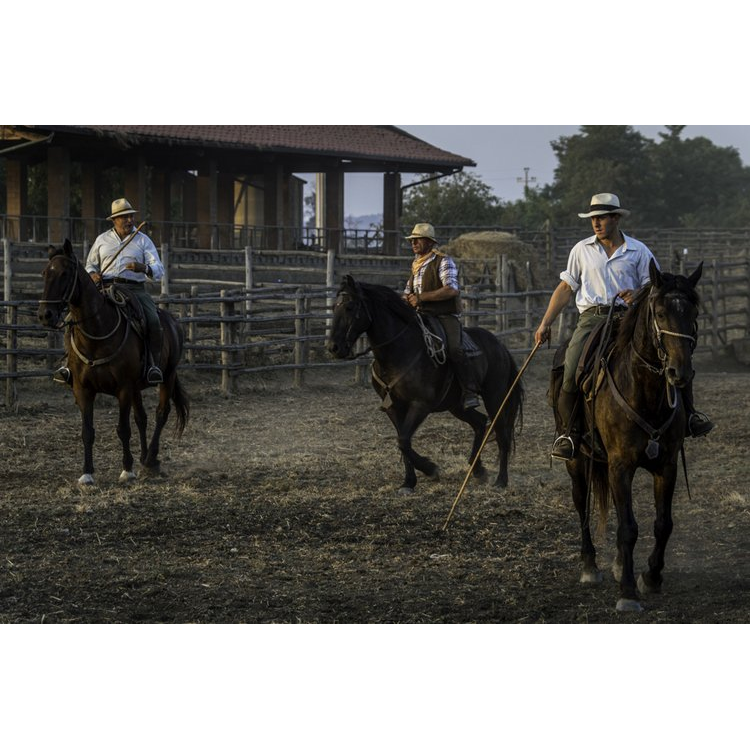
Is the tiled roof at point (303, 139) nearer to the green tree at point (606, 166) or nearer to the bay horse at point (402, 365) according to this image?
the bay horse at point (402, 365)

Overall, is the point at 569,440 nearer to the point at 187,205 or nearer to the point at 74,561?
the point at 74,561

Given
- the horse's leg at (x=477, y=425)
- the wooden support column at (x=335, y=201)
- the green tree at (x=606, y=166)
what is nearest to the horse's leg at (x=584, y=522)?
the horse's leg at (x=477, y=425)

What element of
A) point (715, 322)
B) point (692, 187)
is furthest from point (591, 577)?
point (692, 187)

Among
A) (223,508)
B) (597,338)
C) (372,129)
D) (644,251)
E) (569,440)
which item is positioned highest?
(372,129)

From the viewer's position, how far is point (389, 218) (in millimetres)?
29219

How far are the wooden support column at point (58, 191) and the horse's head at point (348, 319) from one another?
15149 mm

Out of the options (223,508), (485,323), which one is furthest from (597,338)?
(485,323)

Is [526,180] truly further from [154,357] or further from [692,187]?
[154,357]

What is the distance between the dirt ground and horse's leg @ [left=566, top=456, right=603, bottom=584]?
0.14 metres

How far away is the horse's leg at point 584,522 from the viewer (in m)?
6.18

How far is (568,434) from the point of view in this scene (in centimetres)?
636

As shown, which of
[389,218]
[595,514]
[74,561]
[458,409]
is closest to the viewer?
[74,561]

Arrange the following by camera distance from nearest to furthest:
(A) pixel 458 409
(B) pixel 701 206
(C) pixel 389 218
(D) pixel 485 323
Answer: (A) pixel 458 409, (D) pixel 485 323, (C) pixel 389 218, (B) pixel 701 206

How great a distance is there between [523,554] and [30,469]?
459cm
